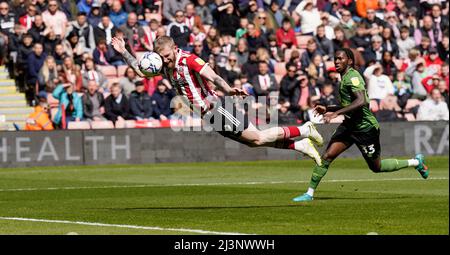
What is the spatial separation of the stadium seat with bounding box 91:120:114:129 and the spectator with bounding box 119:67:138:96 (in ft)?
3.36

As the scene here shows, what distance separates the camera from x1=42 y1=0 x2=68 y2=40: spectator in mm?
34500

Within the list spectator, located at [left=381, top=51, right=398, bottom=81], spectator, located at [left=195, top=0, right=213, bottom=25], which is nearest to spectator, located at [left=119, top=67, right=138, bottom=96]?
spectator, located at [left=195, top=0, right=213, bottom=25]

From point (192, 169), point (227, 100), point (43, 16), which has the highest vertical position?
point (43, 16)

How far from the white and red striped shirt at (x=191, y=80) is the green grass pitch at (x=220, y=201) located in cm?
168

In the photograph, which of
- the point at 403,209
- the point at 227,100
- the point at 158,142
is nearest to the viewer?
the point at 403,209

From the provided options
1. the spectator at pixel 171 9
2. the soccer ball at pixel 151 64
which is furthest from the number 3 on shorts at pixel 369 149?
the spectator at pixel 171 9

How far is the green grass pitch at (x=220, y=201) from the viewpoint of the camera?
598 inches

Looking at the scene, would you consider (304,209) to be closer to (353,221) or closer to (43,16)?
(353,221)

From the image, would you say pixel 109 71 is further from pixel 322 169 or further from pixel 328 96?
pixel 322 169

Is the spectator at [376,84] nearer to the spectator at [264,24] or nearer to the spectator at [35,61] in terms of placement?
the spectator at [264,24]

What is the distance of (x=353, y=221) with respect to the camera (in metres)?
15.7

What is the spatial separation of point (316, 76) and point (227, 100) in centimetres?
1439

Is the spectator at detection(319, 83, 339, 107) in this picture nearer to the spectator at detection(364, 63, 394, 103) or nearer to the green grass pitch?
the spectator at detection(364, 63, 394, 103)
